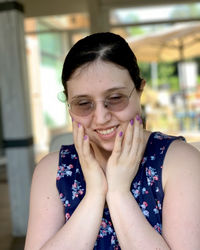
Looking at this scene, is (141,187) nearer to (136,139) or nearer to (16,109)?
(136,139)

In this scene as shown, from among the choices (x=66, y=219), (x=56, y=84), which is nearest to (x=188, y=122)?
(x=56, y=84)

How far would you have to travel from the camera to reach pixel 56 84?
9992mm

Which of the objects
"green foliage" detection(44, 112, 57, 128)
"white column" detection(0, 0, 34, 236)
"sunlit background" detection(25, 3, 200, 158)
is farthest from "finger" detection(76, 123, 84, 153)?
"green foliage" detection(44, 112, 57, 128)

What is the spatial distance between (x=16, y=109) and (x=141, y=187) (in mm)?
2446

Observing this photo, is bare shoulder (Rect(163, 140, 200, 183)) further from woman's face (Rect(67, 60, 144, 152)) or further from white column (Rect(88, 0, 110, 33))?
white column (Rect(88, 0, 110, 33))

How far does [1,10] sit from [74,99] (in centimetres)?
253

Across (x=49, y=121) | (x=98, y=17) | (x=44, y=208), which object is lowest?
(x=49, y=121)

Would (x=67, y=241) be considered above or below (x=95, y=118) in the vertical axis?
below

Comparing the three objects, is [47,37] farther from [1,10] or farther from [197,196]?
[197,196]

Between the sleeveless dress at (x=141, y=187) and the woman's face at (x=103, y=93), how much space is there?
15cm

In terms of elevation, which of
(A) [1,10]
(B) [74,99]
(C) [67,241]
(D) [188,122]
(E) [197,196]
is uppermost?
(A) [1,10]

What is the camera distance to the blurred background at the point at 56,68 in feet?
11.6

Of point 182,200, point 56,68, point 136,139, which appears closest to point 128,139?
point 136,139

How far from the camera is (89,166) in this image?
131cm
